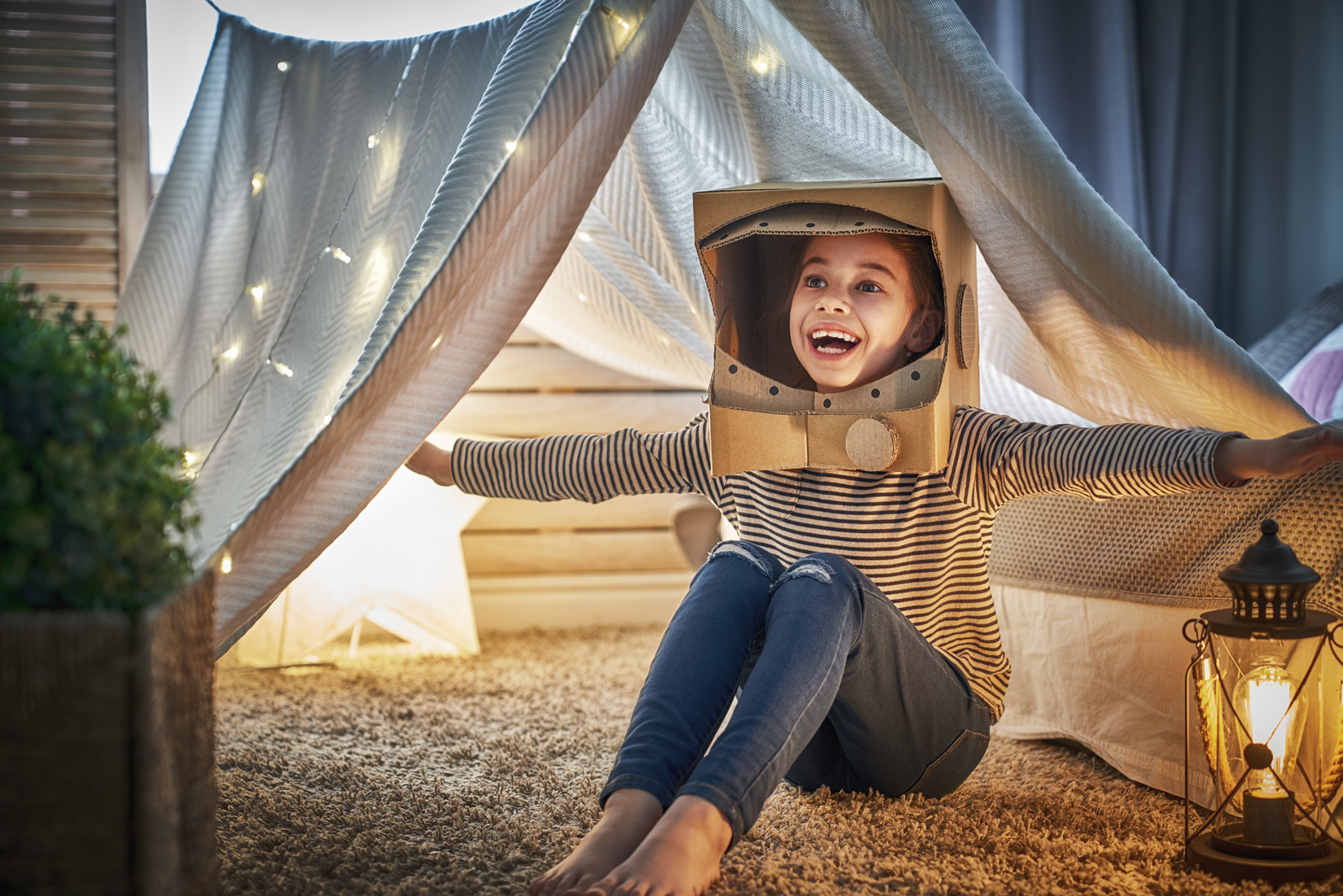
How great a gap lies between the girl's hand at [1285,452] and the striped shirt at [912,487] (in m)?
0.04

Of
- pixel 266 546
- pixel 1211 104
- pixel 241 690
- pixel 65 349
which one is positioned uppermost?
pixel 1211 104

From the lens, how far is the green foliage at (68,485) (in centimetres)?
61

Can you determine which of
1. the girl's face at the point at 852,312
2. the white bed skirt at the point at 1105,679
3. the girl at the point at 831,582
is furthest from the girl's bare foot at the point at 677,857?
the white bed skirt at the point at 1105,679

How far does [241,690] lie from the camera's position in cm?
162

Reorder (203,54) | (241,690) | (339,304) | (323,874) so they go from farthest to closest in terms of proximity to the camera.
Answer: (203,54), (241,690), (339,304), (323,874)

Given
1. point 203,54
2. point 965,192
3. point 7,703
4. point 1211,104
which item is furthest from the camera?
point 1211,104

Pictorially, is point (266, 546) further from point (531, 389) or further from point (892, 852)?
point (531, 389)

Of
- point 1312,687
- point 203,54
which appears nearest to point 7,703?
point 1312,687

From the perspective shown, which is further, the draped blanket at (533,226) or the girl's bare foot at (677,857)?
the draped blanket at (533,226)

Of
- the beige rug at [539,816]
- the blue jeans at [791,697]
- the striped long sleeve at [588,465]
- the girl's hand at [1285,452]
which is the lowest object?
the beige rug at [539,816]

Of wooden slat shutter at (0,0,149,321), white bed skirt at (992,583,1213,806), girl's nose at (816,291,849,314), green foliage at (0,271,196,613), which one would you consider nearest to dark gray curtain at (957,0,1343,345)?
white bed skirt at (992,583,1213,806)

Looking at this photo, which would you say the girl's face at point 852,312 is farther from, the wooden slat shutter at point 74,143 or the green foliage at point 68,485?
the wooden slat shutter at point 74,143

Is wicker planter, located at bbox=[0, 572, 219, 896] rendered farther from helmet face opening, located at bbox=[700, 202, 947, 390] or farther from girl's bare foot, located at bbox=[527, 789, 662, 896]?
helmet face opening, located at bbox=[700, 202, 947, 390]

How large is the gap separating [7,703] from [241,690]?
42.0 inches
